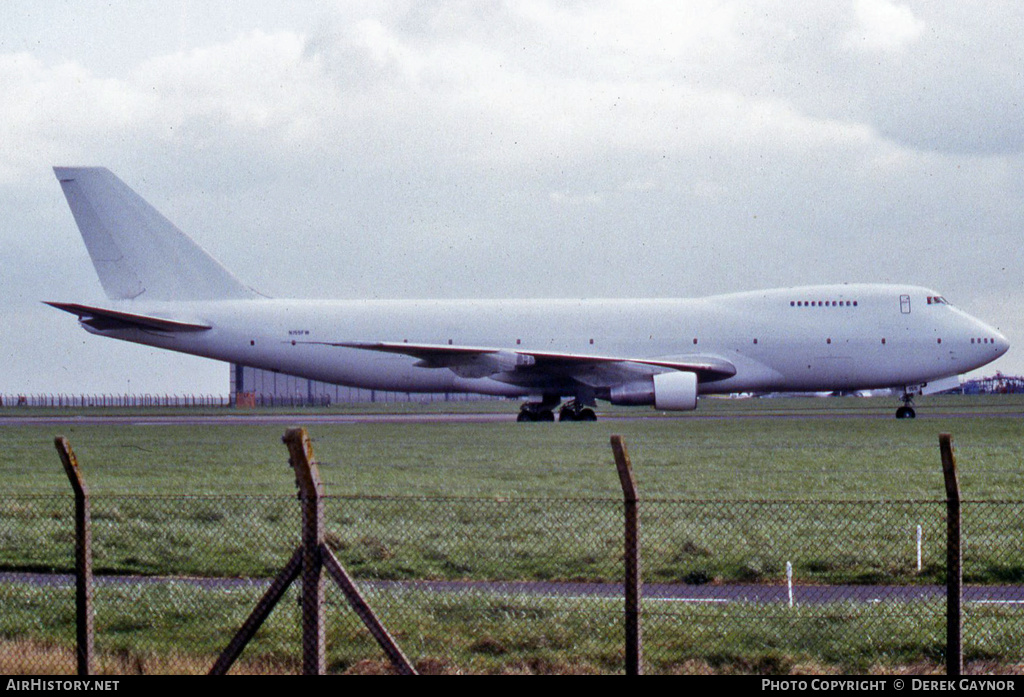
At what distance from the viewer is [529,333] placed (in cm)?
A: 4100

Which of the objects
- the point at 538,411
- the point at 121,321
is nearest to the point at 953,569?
the point at 538,411

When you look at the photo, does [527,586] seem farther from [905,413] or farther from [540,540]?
[905,413]

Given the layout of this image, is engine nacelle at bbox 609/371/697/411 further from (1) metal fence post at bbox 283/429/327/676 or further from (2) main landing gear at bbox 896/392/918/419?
(1) metal fence post at bbox 283/429/327/676

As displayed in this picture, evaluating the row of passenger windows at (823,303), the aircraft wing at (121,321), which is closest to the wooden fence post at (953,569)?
the row of passenger windows at (823,303)

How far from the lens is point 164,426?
41.9m

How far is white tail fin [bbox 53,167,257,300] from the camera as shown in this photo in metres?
42.7

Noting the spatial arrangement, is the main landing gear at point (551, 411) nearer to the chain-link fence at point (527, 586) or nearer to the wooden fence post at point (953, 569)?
the chain-link fence at point (527, 586)

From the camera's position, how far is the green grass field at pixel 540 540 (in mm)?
8484

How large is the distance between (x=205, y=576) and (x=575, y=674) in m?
4.89

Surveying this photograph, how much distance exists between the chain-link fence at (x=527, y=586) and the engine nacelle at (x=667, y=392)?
846 inches

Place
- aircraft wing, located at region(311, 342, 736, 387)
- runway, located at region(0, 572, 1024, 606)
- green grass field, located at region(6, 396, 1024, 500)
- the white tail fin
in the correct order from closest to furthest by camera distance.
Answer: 1. runway, located at region(0, 572, 1024, 606)
2. green grass field, located at region(6, 396, 1024, 500)
3. aircraft wing, located at region(311, 342, 736, 387)
4. the white tail fin

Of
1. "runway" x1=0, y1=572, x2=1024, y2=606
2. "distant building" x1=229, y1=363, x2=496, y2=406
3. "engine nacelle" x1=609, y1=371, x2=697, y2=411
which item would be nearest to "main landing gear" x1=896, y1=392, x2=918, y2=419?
"engine nacelle" x1=609, y1=371, x2=697, y2=411

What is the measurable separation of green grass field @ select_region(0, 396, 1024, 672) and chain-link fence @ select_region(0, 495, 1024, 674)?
3 centimetres

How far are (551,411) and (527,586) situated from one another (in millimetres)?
30602
